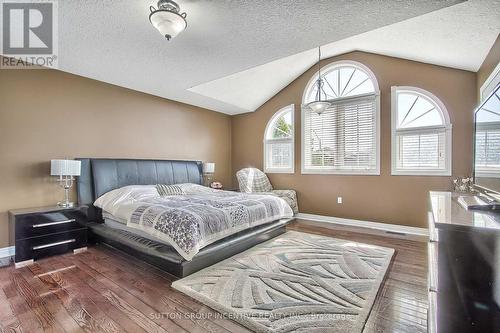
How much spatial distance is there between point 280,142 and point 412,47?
3062 millimetres

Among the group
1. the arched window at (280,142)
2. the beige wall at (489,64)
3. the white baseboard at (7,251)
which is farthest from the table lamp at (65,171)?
the beige wall at (489,64)

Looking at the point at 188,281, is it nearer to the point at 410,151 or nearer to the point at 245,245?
the point at 245,245

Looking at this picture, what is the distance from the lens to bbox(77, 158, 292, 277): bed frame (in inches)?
101

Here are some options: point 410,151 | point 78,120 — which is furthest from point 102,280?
point 410,151

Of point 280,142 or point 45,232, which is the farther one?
point 280,142

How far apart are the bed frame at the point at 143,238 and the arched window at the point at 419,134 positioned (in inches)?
97.5

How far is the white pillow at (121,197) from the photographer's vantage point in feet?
11.0

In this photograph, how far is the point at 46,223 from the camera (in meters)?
3.00

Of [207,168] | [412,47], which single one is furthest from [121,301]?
[412,47]

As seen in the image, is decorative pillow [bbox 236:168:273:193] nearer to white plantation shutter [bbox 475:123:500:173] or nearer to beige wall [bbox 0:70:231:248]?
beige wall [bbox 0:70:231:248]

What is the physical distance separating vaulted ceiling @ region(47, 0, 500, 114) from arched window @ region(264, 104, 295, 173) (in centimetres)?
190

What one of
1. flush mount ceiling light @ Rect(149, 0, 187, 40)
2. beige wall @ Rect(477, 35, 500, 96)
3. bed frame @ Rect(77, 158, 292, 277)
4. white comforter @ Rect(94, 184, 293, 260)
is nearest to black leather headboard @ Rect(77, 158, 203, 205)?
bed frame @ Rect(77, 158, 292, 277)

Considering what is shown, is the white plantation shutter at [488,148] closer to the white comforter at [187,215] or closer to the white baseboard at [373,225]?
the white baseboard at [373,225]

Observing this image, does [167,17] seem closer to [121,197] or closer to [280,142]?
[121,197]
